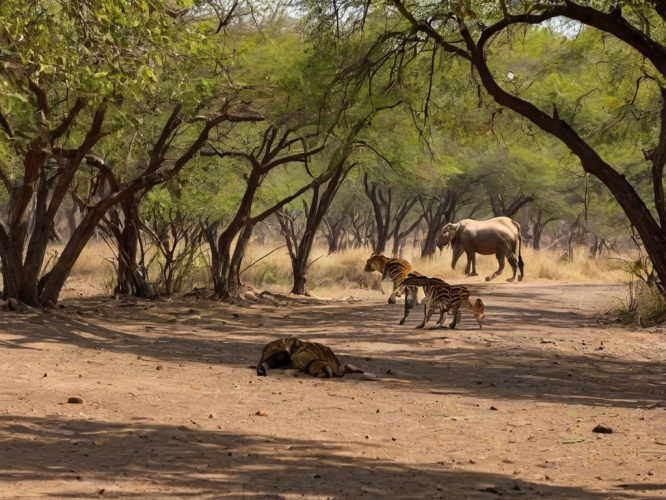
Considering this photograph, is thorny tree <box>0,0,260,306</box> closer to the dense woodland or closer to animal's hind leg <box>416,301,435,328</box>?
the dense woodland

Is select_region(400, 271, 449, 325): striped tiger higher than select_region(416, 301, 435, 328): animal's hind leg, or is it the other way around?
select_region(400, 271, 449, 325): striped tiger

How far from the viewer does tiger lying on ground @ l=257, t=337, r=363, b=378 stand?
1045 cm

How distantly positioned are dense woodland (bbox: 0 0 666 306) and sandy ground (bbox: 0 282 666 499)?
1.77 m

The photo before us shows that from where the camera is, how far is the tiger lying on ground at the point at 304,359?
1045 cm

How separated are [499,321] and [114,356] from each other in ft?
25.1

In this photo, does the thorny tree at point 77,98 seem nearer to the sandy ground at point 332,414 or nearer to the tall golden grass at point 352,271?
the sandy ground at point 332,414

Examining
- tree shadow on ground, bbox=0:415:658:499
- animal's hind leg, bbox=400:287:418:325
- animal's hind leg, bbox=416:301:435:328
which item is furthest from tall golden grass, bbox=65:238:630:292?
tree shadow on ground, bbox=0:415:658:499

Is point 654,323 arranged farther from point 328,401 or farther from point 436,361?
point 328,401

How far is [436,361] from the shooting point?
1227 cm

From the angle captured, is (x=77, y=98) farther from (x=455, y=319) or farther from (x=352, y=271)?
(x=352, y=271)

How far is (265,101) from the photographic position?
60.4 feet

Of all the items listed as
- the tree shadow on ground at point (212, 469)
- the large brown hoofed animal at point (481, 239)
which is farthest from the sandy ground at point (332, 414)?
the large brown hoofed animal at point (481, 239)

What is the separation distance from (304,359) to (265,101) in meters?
8.70

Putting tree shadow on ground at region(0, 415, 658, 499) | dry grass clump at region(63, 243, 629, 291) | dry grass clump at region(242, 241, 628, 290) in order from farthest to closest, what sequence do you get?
dry grass clump at region(242, 241, 628, 290) → dry grass clump at region(63, 243, 629, 291) → tree shadow on ground at region(0, 415, 658, 499)
